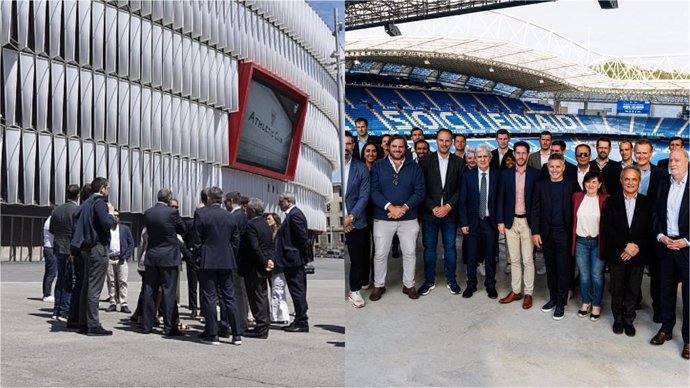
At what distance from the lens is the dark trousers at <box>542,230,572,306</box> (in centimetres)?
571

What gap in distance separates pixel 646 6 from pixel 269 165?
32686mm

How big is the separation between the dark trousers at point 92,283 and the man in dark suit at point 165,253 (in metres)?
0.44

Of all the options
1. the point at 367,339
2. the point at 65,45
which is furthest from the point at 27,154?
the point at 367,339

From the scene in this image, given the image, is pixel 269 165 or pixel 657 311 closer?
pixel 657 311

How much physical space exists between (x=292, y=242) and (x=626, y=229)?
3462 millimetres

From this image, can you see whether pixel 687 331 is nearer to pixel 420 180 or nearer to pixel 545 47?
pixel 420 180

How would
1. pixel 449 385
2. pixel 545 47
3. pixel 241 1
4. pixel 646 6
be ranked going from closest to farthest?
pixel 449 385
pixel 646 6
pixel 545 47
pixel 241 1

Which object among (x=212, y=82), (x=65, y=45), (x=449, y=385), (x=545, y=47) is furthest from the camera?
(x=212, y=82)

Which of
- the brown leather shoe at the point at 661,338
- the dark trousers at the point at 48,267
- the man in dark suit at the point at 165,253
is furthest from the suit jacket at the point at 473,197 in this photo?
the dark trousers at the point at 48,267

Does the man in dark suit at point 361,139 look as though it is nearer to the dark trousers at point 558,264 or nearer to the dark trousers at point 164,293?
the dark trousers at point 558,264

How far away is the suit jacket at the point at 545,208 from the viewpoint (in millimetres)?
5637

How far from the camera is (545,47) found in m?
30.9

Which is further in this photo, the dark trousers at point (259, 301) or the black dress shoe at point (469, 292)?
the dark trousers at point (259, 301)

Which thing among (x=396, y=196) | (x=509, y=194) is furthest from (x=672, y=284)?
(x=396, y=196)
